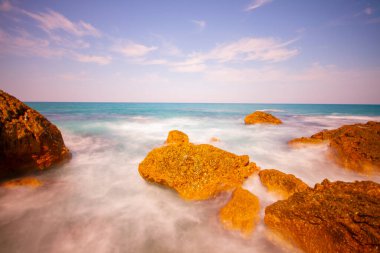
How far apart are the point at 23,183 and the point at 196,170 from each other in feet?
15.5

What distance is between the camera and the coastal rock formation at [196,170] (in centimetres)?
462

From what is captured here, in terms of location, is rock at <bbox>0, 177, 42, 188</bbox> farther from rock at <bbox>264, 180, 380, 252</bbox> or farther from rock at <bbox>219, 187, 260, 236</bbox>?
rock at <bbox>264, 180, 380, 252</bbox>

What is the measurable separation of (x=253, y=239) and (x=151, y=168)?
9.99 feet

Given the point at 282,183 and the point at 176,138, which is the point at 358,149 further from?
the point at 176,138

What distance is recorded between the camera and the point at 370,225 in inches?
106

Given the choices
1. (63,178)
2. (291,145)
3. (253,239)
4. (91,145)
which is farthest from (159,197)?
(291,145)

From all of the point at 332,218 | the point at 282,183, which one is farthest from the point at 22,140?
the point at 332,218

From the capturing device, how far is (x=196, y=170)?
15.8 feet

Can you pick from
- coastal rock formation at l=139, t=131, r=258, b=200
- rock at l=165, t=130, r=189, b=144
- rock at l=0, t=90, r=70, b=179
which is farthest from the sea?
rock at l=165, t=130, r=189, b=144

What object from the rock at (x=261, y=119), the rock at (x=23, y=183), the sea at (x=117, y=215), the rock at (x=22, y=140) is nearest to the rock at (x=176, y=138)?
the sea at (x=117, y=215)

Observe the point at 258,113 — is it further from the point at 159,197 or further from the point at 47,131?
the point at 47,131

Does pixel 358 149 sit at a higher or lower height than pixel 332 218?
higher

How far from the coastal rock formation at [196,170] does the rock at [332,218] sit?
1.38 m

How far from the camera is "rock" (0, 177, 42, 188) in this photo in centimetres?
493
